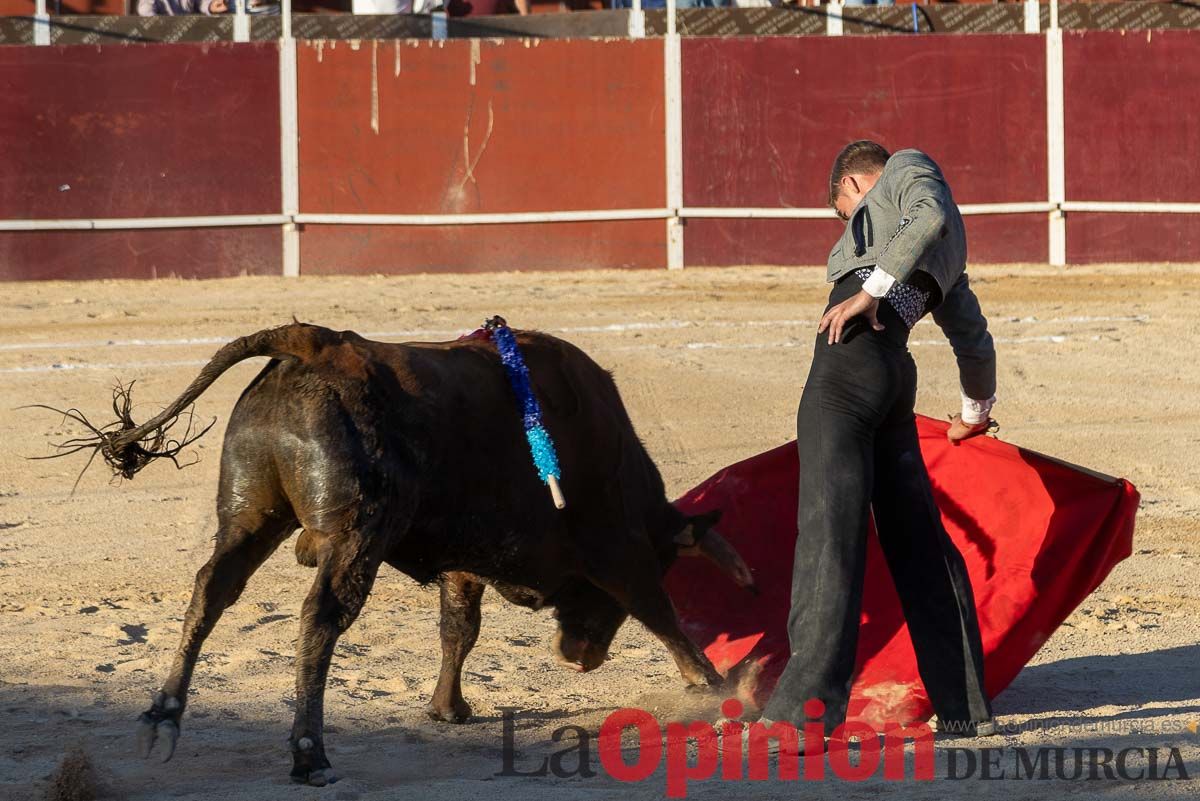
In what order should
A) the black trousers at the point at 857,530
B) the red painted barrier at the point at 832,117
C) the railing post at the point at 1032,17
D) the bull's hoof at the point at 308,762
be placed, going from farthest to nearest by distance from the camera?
the railing post at the point at 1032,17 → the red painted barrier at the point at 832,117 → the black trousers at the point at 857,530 → the bull's hoof at the point at 308,762

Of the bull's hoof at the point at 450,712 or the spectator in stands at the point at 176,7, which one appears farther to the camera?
the spectator in stands at the point at 176,7

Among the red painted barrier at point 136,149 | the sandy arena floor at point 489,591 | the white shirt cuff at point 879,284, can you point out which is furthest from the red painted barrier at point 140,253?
the white shirt cuff at point 879,284

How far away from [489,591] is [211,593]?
1963 mm

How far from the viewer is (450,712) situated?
405 centimetres

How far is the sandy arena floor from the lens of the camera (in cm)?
373

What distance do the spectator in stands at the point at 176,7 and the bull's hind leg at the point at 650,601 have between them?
906 centimetres

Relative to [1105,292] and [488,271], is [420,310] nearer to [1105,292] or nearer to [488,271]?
[488,271]

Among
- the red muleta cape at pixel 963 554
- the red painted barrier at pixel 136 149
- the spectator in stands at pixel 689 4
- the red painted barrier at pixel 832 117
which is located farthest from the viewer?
the spectator in stands at pixel 689 4

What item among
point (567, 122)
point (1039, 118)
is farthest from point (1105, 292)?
point (567, 122)

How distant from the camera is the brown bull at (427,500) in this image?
3.43m

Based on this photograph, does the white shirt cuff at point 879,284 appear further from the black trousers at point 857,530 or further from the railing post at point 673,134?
the railing post at point 673,134

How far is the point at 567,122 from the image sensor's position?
39.2 feet

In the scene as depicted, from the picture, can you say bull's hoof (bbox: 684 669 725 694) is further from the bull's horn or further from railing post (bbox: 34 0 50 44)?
railing post (bbox: 34 0 50 44)

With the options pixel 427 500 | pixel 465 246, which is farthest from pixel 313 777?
pixel 465 246
